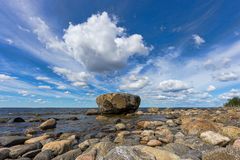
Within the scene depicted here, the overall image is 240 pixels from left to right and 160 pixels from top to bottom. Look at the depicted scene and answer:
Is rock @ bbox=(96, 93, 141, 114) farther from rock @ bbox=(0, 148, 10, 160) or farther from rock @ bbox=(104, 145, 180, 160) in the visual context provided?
rock @ bbox=(104, 145, 180, 160)

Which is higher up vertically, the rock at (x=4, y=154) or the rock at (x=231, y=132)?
the rock at (x=231, y=132)

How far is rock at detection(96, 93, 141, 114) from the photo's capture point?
37719 millimetres

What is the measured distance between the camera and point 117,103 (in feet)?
123

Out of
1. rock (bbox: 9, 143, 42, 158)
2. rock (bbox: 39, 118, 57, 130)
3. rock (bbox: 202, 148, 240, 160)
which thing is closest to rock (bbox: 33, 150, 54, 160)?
rock (bbox: 9, 143, 42, 158)

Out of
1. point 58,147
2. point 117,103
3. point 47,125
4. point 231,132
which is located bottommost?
point 58,147

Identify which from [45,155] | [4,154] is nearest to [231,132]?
[45,155]

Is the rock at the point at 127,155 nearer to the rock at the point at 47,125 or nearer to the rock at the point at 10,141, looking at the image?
the rock at the point at 10,141

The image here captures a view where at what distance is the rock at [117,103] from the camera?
3772cm

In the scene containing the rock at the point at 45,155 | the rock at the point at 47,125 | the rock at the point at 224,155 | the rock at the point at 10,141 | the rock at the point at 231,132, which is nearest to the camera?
the rock at the point at 224,155

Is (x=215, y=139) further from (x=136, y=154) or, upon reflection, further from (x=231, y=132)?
(x=136, y=154)

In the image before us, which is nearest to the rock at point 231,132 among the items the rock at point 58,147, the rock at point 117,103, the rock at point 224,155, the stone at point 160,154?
the rock at point 224,155

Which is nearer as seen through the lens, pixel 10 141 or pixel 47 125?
pixel 10 141

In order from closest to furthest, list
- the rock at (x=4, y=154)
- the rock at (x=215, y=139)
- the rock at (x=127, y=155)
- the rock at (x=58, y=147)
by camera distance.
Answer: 1. the rock at (x=127, y=155)
2. the rock at (x=4, y=154)
3. the rock at (x=58, y=147)
4. the rock at (x=215, y=139)

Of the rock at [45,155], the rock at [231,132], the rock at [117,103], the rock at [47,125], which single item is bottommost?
the rock at [45,155]
